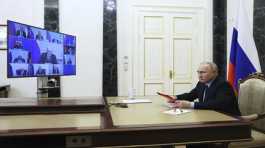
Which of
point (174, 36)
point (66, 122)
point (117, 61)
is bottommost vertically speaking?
point (66, 122)

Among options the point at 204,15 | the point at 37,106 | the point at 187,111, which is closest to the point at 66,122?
the point at 37,106

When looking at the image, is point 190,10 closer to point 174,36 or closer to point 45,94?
point 174,36

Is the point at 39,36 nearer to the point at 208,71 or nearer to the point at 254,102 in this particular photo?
the point at 208,71

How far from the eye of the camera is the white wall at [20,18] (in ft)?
15.3

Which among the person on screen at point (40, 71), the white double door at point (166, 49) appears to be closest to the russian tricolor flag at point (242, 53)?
the white double door at point (166, 49)

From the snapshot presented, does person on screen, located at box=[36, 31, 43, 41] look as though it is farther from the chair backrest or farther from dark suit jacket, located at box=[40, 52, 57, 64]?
the chair backrest

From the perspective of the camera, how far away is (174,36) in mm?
5188

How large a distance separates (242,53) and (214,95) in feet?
4.39

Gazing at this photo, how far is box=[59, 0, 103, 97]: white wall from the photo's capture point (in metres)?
4.83

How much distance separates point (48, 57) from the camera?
3082 mm

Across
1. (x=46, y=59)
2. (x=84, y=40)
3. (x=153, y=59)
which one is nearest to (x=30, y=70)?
(x=46, y=59)

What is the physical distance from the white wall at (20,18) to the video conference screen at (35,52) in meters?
1.54

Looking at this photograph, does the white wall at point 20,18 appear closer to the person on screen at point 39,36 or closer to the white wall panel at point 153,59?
the white wall panel at point 153,59

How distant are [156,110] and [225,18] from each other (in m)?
3.16
